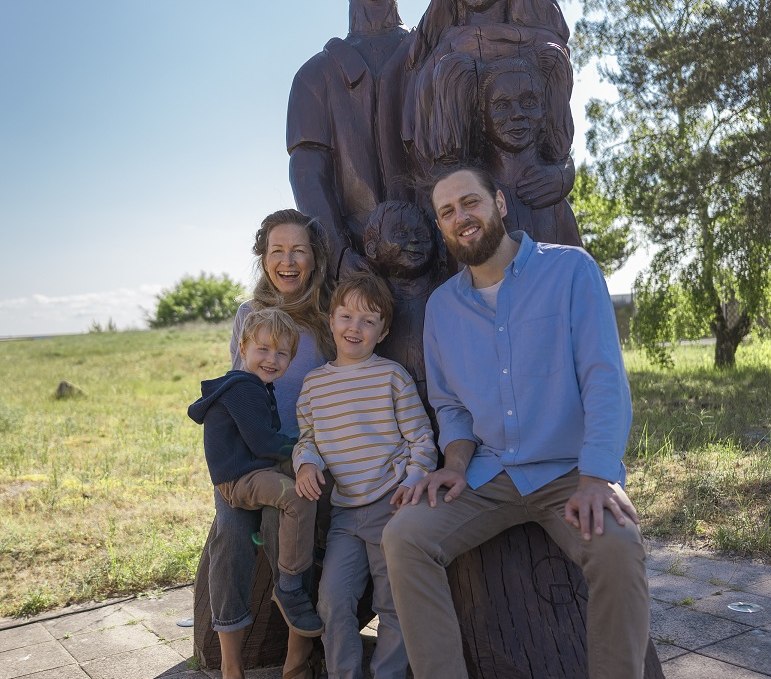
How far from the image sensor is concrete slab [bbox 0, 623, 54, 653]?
3688mm

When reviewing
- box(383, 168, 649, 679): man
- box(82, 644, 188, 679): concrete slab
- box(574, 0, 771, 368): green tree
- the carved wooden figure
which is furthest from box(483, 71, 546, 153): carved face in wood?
box(574, 0, 771, 368): green tree

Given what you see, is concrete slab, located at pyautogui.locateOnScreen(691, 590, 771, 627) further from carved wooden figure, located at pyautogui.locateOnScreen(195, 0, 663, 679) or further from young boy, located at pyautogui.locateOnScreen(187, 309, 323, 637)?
young boy, located at pyautogui.locateOnScreen(187, 309, 323, 637)

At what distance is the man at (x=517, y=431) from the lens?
225 centimetres

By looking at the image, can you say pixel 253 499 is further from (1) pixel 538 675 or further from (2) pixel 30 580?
(2) pixel 30 580

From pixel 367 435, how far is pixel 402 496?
0.82 ft

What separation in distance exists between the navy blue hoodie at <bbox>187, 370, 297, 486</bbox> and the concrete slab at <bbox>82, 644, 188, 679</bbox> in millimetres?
923

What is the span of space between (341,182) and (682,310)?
9482mm

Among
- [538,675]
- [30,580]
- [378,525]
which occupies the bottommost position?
[30,580]

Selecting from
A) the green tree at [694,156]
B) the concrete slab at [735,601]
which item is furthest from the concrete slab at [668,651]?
the green tree at [694,156]

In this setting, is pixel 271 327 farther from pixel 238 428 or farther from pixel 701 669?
pixel 701 669

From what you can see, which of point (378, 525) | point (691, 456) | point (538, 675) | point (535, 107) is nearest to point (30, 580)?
point (378, 525)

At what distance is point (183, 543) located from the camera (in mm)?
5152

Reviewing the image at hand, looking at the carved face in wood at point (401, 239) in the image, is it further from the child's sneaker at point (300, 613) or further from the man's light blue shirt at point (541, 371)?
the child's sneaker at point (300, 613)

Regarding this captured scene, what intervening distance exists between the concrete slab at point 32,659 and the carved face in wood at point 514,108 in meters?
2.63
